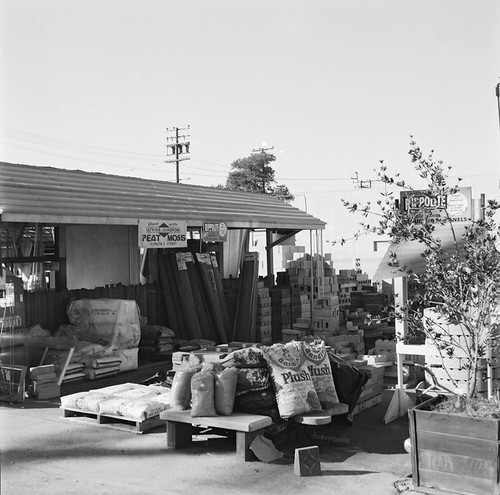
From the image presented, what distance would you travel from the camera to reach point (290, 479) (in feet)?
21.6

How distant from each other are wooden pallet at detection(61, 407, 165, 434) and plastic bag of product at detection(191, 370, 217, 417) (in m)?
1.25

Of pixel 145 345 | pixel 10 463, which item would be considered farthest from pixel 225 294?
pixel 10 463

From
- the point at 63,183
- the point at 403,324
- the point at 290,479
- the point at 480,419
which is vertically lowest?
the point at 290,479

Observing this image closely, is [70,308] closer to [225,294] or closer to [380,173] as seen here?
[225,294]

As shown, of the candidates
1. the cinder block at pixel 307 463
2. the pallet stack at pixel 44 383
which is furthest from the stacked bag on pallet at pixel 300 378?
the pallet stack at pixel 44 383

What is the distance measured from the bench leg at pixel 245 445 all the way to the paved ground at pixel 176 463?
10 centimetres

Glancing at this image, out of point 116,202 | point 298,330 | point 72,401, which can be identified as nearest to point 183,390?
point 72,401

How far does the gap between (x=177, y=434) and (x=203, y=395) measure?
2.18ft

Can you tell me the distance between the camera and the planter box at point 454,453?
18.8ft

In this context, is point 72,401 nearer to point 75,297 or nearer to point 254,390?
point 254,390

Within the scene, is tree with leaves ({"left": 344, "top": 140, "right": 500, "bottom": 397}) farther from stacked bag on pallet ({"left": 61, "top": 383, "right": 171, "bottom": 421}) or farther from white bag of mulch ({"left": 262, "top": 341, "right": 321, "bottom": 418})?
stacked bag on pallet ({"left": 61, "top": 383, "right": 171, "bottom": 421})

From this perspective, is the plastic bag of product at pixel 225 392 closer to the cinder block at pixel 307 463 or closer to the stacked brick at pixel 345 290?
the cinder block at pixel 307 463

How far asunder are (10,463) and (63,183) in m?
7.17

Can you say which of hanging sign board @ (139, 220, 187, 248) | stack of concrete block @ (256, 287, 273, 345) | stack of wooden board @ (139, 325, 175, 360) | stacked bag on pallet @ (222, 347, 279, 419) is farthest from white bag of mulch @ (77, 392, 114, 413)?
stack of concrete block @ (256, 287, 273, 345)
